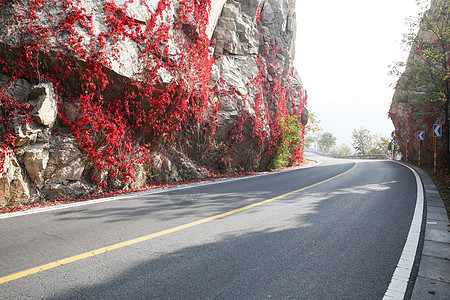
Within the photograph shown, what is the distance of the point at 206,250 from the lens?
295 cm

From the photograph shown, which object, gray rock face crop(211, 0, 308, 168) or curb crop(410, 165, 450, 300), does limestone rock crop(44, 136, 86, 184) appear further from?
curb crop(410, 165, 450, 300)

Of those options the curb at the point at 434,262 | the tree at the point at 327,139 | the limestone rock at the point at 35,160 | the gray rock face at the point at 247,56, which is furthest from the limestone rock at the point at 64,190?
the tree at the point at 327,139

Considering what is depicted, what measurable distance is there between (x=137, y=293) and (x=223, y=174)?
9.54 metres

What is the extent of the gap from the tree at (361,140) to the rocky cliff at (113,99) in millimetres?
51948

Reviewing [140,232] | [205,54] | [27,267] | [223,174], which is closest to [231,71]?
[205,54]

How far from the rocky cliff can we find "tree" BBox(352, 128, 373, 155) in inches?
2045

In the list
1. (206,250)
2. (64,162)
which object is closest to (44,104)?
(64,162)

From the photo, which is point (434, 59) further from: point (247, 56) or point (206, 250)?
point (206, 250)

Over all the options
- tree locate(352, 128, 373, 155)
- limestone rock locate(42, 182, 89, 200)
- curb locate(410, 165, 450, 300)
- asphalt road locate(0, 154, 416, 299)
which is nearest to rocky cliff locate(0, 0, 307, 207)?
limestone rock locate(42, 182, 89, 200)

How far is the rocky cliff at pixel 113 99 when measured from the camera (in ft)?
18.6

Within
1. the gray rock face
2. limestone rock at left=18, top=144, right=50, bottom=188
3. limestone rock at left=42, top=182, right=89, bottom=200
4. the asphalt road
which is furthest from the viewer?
the gray rock face

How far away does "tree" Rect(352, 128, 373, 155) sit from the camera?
5631 cm

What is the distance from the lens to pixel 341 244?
127 inches

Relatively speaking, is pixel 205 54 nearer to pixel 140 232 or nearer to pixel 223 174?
pixel 223 174
